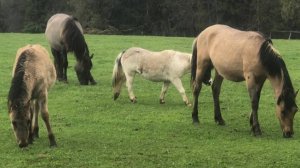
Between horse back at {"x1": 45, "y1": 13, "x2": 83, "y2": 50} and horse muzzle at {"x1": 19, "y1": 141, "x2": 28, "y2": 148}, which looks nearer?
horse muzzle at {"x1": 19, "y1": 141, "x2": 28, "y2": 148}

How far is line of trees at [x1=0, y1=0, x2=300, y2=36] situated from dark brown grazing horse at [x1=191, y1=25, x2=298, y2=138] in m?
39.6

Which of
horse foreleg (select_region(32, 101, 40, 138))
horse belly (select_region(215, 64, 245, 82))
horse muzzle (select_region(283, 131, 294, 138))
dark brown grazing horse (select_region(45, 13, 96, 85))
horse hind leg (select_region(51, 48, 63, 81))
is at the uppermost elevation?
horse belly (select_region(215, 64, 245, 82))

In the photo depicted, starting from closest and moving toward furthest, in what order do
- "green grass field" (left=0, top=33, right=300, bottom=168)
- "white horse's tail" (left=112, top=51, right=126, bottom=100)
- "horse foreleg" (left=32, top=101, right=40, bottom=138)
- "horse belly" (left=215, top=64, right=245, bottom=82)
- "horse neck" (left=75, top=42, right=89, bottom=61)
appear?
"green grass field" (left=0, top=33, right=300, bottom=168) → "horse foreleg" (left=32, top=101, right=40, bottom=138) → "horse belly" (left=215, top=64, right=245, bottom=82) → "white horse's tail" (left=112, top=51, right=126, bottom=100) → "horse neck" (left=75, top=42, right=89, bottom=61)

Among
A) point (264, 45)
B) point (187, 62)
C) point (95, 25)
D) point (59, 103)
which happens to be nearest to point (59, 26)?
point (59, 103)

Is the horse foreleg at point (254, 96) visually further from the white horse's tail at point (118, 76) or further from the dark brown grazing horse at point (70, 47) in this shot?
the dark brown grazing horse at point (70, 47)

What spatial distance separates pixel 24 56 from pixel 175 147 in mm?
2771

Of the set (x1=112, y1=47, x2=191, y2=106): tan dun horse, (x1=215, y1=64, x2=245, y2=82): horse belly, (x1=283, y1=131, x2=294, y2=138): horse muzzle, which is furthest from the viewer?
(x1=112, y1=47, x2=191, y2=106): tan dun horse

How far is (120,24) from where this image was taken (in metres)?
53.5

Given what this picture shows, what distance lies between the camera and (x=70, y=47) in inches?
558

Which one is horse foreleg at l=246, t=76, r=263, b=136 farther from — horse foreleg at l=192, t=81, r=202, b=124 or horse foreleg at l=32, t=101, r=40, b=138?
horse foreleg at l=32, t=101, r=40, b=138

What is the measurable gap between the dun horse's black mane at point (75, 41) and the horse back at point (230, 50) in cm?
481

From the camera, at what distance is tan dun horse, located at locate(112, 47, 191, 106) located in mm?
11703

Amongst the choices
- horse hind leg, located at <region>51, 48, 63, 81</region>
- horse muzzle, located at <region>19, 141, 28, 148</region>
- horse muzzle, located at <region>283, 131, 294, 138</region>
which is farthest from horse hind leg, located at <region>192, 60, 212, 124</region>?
horse hind leg, located at <region>51, 48, 63, 81</region>

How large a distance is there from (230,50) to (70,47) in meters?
6.23
